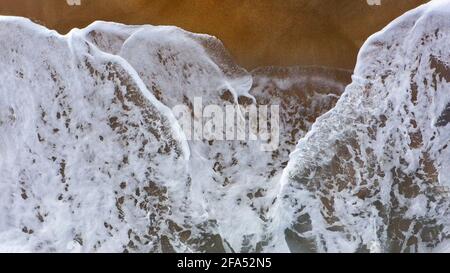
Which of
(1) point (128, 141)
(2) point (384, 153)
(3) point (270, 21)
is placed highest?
(3) point (270, 21)

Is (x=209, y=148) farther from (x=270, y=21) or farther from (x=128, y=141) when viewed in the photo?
(x=270, y=21)

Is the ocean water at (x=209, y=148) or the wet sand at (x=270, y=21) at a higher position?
the wet sand at (x=270, y=21)

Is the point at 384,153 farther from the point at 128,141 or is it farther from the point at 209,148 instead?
the point at 128,141

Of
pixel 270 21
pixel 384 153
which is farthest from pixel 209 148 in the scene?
pixel 384 153

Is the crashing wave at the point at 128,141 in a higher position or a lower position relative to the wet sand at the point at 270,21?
lower

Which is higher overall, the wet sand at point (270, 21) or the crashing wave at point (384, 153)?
the wet sand at point (270, 21)

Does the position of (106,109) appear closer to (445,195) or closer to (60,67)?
(60,67)

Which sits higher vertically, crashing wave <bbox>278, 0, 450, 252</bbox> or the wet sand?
the wet sand

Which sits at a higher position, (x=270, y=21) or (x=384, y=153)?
(x=270, y=21)

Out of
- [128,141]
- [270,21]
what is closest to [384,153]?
[270,21]

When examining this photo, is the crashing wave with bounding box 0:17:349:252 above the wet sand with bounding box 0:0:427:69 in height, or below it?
below

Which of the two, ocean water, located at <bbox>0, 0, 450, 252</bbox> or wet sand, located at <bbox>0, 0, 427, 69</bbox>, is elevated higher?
wet sand, located at <bbox>0, 0, 427, 69</bbox>
